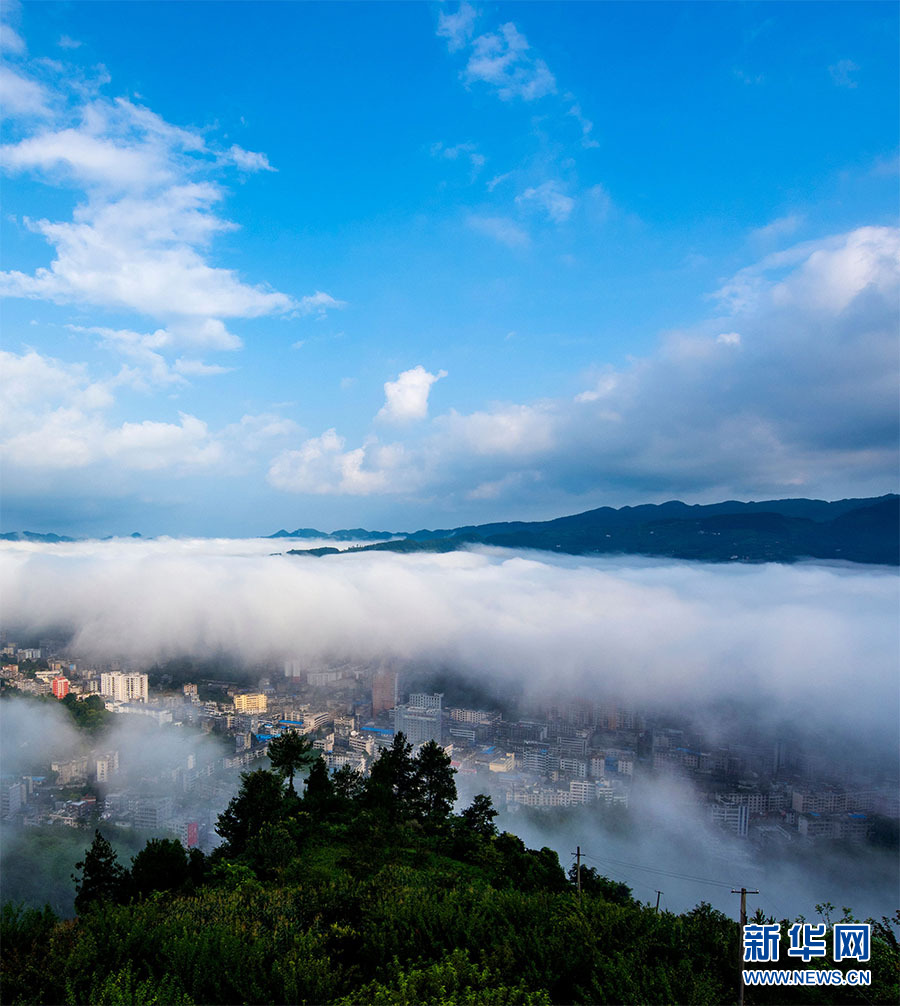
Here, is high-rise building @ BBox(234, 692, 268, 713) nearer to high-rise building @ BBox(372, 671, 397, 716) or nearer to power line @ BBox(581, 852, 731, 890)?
high-rise building @ BBox(372, 671, 397, 716)

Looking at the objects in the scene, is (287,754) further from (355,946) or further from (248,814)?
(355,946)

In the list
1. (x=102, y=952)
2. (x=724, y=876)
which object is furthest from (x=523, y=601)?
(x=102, y=952)

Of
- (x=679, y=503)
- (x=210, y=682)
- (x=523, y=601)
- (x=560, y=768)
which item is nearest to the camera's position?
(x=560, y=768)

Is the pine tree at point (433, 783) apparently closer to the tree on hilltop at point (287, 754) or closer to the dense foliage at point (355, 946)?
the tree on hilltop at point (287, 754)

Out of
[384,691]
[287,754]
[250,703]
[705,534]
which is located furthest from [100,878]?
[705,534]

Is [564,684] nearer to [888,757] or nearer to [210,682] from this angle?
[888,757]

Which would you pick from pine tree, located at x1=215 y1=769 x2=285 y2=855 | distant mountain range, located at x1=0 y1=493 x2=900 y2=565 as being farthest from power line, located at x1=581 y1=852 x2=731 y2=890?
distant mountain range, located at x1=0 y1=493 x2=900 y2=565
